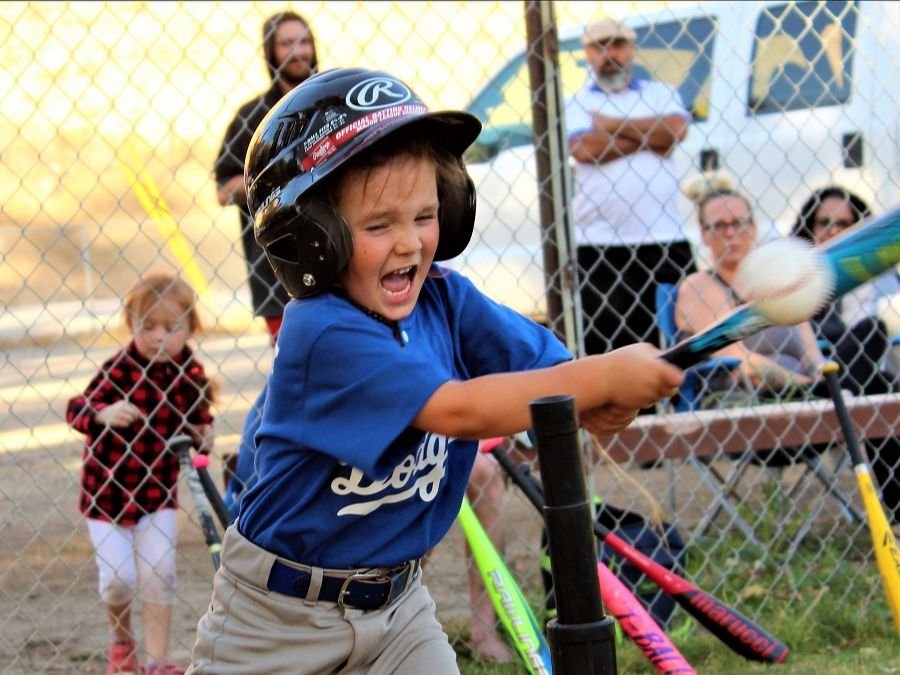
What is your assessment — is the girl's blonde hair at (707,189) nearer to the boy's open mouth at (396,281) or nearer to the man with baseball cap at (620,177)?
the man with baseball cap at (620,177)

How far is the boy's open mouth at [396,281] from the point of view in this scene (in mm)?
2512

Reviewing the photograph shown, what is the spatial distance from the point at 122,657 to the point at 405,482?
2175 mm

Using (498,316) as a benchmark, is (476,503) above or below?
below

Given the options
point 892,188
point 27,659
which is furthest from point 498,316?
point 892,188

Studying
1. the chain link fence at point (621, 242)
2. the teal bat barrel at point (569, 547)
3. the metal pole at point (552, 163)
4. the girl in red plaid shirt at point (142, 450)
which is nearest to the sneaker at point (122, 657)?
the girl in red plaid shirt at point (142, 450)

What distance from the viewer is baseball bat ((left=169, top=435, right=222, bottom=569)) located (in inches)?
159

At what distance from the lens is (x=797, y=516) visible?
556 centimetres

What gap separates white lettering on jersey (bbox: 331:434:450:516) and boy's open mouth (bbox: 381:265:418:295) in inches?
10.7

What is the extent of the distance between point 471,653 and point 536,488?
71cm

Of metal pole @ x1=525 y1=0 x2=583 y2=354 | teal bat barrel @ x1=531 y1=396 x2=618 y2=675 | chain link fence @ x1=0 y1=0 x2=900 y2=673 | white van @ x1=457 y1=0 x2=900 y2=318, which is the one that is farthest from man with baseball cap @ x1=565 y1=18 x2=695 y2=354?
teal bat barrel @ x1=531 y1=396 x2=618 y2=675

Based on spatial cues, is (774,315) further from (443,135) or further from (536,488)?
(536,488)

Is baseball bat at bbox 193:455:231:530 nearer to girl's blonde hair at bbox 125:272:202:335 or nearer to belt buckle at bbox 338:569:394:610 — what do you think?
girl's blonde hair at bbox 125:272:202:335

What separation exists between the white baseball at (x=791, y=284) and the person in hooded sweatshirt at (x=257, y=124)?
2728mm

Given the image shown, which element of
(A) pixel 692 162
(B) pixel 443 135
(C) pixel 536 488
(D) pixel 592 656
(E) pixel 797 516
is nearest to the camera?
(D) pixel 592 656
